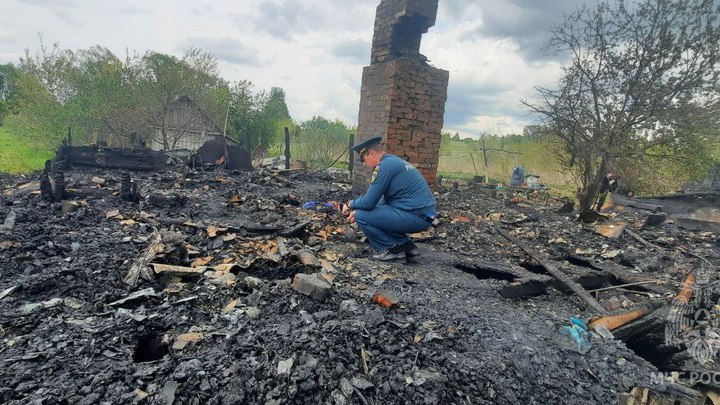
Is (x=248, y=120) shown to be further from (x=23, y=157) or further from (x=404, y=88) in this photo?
(x=404, y=88)

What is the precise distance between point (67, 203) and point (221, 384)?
197 inches

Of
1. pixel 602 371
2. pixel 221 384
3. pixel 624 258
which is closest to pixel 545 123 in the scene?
pixel 624 258

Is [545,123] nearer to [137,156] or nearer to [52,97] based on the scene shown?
[137,156]

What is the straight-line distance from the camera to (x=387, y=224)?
4.38m

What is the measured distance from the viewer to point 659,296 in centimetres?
393

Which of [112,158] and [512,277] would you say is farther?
[112,158]

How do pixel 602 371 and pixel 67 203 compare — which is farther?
pixel 67 203

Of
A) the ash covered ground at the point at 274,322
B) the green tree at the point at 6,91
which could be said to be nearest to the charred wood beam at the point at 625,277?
the ash covered ground at the point at 274,322

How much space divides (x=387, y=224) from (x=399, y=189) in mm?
464

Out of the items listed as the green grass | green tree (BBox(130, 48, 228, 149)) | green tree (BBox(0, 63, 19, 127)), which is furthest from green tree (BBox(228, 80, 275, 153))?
green tree (BBox(0, 63, 19, 127))

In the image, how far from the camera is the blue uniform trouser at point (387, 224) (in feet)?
14.4

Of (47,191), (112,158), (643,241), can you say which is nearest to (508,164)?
(643,241)

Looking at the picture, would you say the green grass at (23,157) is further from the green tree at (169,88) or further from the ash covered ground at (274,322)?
the ash covered ground at (274,322)

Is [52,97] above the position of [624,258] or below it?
above
